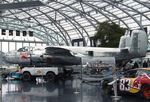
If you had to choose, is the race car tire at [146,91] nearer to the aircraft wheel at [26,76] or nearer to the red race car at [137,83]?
the red race car at [137,83]

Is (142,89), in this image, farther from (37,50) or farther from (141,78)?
(37,50)

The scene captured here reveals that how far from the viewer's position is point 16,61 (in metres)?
35.3

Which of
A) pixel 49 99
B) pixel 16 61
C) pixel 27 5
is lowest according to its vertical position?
pixel 49 99

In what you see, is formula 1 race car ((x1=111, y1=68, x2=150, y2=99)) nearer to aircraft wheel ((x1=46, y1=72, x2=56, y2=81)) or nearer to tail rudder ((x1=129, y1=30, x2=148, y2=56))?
aircraft wheel ((x1=46, y1=72, x2=56, y2=81))

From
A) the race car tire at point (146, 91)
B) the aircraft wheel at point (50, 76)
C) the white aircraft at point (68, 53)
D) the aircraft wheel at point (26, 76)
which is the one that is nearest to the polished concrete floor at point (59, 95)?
the race car tire at point (146, 91)

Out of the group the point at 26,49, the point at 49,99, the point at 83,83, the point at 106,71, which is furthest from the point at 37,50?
the point at 49,99

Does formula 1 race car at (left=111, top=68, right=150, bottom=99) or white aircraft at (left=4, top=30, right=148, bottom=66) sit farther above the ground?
white aircraft at (left=4, top=30, right=148, bottom=66)

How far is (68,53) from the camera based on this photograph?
36969 millimetres

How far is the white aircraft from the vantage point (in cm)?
3462

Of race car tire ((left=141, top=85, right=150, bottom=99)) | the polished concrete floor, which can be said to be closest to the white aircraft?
the polished concrete floor

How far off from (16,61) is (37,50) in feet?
7.89

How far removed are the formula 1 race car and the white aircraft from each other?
12.3 meters

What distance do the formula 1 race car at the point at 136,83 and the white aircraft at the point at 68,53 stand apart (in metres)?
12.3

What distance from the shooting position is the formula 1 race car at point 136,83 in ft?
56.7
